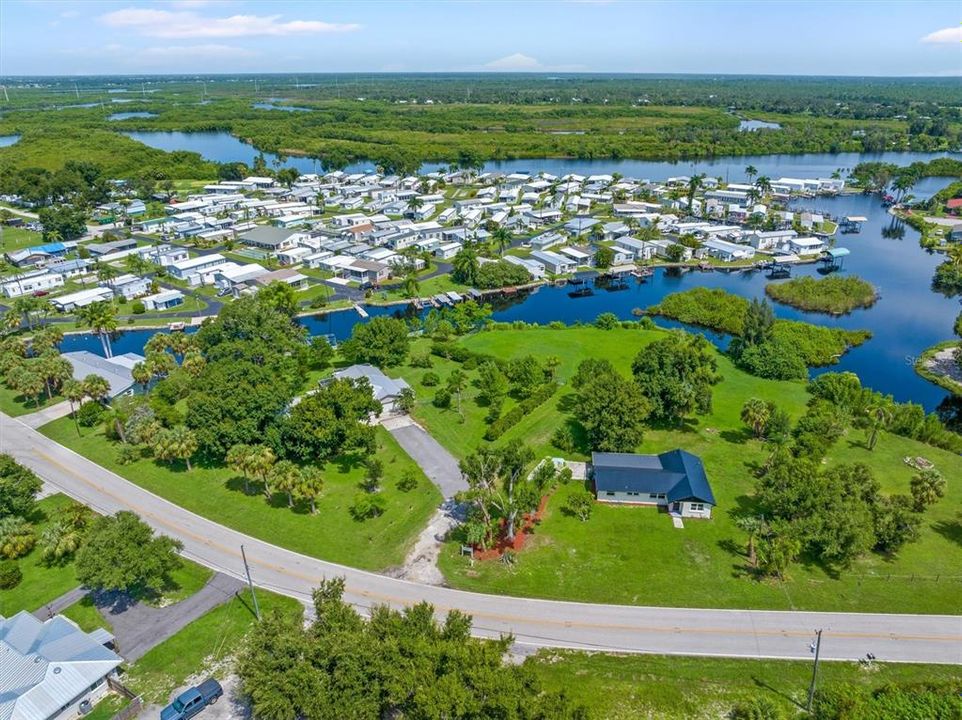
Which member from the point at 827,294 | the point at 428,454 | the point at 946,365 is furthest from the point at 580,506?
the point at 827,294

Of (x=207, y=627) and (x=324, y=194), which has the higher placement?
(x=324, y=194)

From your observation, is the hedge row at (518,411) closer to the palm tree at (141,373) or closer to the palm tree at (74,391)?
the palm tree at (141,373)

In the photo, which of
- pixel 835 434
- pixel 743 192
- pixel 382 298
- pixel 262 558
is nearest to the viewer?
pixel 262 558

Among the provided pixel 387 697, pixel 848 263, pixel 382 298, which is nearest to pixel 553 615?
pixel 387 697

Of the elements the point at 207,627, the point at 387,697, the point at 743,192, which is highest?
the point at 743,192

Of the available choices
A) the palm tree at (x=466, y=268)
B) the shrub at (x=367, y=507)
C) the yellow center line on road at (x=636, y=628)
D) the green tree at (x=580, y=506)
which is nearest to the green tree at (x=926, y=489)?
the yellow center line on road at (x=636, y=628)

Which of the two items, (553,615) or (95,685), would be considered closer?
(95,685)

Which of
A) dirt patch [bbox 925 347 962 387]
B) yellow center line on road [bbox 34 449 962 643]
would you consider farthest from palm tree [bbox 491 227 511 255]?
yellow center line on road [bbox 34 449 962 643]

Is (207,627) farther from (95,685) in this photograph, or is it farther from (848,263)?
(848,263)

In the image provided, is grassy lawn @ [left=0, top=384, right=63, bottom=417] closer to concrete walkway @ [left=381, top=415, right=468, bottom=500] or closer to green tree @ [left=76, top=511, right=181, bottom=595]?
green tree @ [left=76, top=511, right=181, bottom=595]
